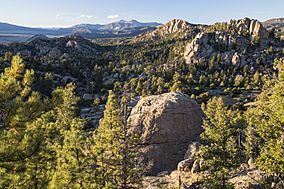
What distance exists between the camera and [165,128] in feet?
117

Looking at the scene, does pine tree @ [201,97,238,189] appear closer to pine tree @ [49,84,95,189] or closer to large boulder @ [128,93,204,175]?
pine tree @ [49,84,95,189]

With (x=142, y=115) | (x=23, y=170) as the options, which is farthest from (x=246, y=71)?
(x=23, y=170)

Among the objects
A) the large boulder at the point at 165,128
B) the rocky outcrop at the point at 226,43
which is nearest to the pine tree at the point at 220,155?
the large boulder at the point at 165,128

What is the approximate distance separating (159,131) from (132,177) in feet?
46.1

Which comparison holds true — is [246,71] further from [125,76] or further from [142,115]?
[142,115]

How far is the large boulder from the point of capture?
113 feet

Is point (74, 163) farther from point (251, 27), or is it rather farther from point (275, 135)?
point (251, 27)

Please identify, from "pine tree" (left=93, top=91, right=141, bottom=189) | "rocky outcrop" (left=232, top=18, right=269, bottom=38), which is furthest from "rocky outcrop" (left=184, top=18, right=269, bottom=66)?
"pine tree" (left=93, top=91, right=141, bottom=189)

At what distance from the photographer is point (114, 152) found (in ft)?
68.5

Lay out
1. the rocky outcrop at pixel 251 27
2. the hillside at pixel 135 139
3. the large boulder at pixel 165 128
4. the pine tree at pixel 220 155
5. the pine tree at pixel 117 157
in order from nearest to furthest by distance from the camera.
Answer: the hillside at pixel 135 139
the pine tree at pixel 117 157
the pine tree at pixel 220 155
the large boulder at pixel 165 128
the rocky outcrop at pixel 251 27

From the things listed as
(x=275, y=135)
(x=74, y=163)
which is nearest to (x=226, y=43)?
(x=275, y=135)

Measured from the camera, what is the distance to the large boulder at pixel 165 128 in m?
34.3

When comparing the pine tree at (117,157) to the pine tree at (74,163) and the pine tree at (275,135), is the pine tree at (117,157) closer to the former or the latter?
the pine tree at (74,163)

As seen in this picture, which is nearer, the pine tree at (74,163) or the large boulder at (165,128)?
the pine tree at (74,163)
